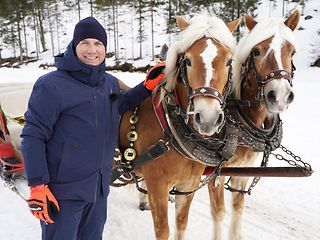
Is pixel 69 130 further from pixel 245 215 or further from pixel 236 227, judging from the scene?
pixel 245 215

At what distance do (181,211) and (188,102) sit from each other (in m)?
1.22

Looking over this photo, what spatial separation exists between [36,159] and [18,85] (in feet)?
13.7

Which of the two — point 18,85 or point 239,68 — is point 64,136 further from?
point 18,85

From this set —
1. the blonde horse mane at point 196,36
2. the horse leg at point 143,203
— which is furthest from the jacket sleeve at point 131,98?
the horse leg at point 143,203

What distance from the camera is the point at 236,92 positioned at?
286 cm

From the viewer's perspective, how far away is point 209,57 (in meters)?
1.92

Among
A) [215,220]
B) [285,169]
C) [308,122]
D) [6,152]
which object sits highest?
[285,169]

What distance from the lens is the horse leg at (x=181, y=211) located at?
2857mm

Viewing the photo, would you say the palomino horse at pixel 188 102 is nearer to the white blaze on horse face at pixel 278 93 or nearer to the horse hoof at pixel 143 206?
the white blaze on horse face at pixel 278 93

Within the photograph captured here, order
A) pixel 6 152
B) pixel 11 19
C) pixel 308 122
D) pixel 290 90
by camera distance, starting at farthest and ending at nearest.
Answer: pixel 11 19
pixel 308 122
pixel 6 152
pixel 290 90

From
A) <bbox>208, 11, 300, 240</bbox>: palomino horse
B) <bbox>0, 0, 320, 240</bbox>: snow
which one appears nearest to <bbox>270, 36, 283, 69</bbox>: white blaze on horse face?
<bbox>208, 11, 300, 240</bbox>: palomino horse

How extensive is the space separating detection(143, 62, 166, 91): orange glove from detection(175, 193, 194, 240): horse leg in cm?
107

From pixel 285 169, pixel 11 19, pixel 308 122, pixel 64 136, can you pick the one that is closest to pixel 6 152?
pixel 64 136

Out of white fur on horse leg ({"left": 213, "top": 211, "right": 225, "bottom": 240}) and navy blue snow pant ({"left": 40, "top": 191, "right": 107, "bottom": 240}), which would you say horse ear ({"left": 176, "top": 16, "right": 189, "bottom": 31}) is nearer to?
navy blue snow pant ({"left": 40, "top": 191, "right": 107, "bottom": 240})
